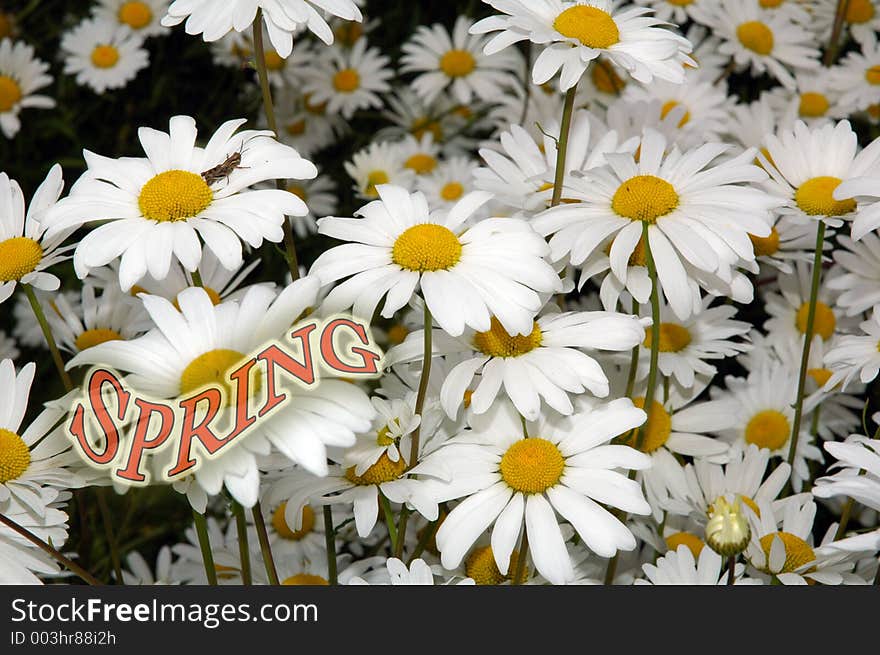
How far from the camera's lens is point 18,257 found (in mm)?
798

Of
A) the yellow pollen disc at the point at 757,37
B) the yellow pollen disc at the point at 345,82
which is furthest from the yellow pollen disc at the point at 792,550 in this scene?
the yellow pollen disc at the point at 345,82

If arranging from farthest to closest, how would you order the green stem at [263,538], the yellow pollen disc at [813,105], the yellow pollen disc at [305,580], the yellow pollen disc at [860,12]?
1. the yellow pollen disc at [860,12]
2. the yellow pollen disc at [813,105]
3. the yellow pollen disc at [305,580]
4. the green stem at [263,538]

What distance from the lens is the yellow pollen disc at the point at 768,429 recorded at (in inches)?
41.0

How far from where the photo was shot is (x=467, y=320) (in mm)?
679

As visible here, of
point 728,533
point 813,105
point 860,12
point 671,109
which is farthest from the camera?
point 860,12

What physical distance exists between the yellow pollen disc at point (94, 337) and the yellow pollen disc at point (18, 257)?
184mm

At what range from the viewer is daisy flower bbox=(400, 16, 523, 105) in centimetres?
173

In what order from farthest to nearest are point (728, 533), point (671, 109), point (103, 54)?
point (103, 54) → point (671, 109) → point (728, 533)

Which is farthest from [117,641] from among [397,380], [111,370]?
[397,380]

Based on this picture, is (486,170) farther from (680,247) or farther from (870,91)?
(870,91)

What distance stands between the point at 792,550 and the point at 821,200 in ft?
1.04

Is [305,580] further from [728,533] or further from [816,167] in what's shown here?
[816,167]

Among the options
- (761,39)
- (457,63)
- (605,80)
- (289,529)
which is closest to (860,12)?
(761,39)

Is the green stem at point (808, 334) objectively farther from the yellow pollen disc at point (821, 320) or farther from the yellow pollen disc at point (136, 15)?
the yellow pollen disc at point (136, 15)
